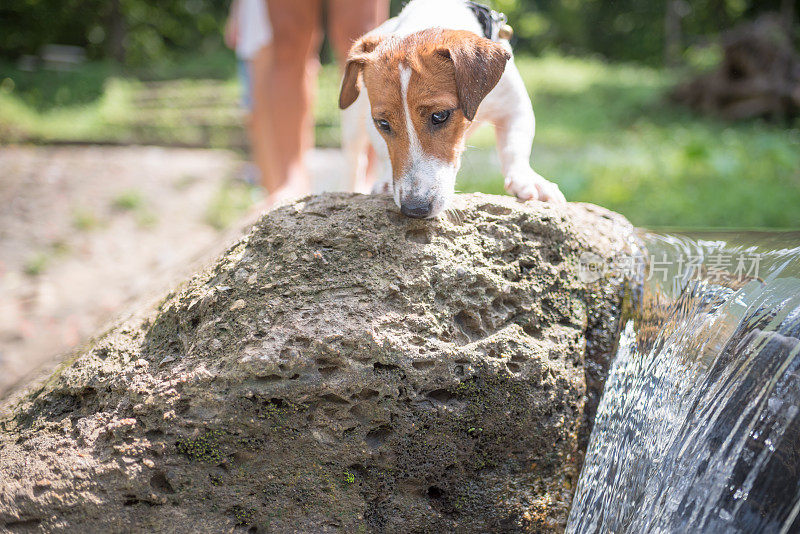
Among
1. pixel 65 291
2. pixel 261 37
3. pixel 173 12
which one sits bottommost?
pixel 65 291

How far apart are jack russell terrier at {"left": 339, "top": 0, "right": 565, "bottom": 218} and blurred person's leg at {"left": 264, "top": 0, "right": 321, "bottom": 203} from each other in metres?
1.54

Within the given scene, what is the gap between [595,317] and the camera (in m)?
2.27

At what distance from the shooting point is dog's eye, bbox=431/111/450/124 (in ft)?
7.27

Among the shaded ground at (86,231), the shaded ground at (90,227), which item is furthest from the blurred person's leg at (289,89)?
the shaded ground at (86,231)

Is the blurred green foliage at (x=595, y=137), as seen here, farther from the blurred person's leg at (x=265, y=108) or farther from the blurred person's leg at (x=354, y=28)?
the blurred person's leg at (x=265, y=108)

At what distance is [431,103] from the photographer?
2191mm

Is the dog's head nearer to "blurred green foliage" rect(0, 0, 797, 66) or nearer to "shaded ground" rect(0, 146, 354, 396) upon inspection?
"shaded ground" rect(0, 146, 354, 396)

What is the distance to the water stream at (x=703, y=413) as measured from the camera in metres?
1.95

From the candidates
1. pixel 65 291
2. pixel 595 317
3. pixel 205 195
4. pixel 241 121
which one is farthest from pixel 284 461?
pixel 241 121

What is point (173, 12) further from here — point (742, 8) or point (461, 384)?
point (461, 384)

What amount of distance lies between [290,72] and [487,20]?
1714 mm

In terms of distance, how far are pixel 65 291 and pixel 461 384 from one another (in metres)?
3.97

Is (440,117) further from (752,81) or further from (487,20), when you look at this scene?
(752,81)

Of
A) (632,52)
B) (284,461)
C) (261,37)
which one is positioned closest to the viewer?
(284,461)
